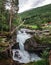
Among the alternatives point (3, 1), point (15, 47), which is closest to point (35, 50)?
point (15, 47)

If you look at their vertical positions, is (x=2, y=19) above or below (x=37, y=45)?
above

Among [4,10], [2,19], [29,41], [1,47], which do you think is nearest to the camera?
[1,47]

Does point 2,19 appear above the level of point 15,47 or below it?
above

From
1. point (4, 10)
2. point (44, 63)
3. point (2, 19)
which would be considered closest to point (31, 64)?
point (44, 63)

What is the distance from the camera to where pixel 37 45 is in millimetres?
60281

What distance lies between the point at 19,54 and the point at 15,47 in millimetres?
4130

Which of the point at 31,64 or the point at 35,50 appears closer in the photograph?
the point at 31,64

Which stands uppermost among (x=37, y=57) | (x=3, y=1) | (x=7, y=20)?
(x=3, y=1)

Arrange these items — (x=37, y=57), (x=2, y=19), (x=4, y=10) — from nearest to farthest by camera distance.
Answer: (x=37, y=57) < (x=2, y=19) < (x=4, y=10)

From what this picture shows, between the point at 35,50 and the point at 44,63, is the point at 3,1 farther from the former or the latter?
the point at 44,63

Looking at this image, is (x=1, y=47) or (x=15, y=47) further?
(x=15, y=47)

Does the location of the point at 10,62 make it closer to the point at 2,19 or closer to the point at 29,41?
the point at 29,41

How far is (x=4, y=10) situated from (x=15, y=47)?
77.4ft

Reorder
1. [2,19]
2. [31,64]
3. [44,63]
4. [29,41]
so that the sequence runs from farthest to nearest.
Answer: [2,19] < [29,41] < [31,64] < [44,63]
